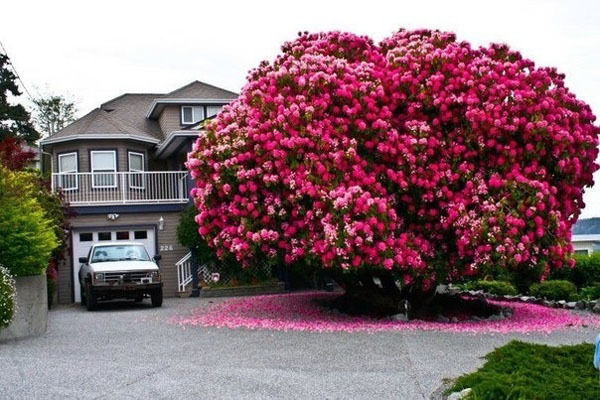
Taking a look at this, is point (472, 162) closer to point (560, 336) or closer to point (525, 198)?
point (525, 198)

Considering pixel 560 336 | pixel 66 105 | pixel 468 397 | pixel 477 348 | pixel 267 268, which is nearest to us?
pixel 468 397

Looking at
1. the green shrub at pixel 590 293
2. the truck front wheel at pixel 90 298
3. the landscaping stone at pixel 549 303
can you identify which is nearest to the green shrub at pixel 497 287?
the landscaping stone at pixel 549 303

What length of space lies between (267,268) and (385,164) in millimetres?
12752

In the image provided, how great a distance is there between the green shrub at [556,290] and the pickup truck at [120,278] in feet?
31.4

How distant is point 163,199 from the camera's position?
2678cm

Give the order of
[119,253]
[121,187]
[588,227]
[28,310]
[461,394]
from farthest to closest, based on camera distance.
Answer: [588,227], [121,187], [119,253], [28,310], [461,394]

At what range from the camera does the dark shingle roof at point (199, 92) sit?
30.1m

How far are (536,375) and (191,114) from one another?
2470cm

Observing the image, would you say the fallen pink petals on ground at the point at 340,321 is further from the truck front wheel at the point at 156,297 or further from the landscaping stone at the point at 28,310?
the landscaping stone at the point at 28,310

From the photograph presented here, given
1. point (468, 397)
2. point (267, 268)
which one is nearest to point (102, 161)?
point (267, 268)

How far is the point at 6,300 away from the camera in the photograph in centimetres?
1157

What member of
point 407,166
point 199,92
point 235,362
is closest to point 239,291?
point 199,92

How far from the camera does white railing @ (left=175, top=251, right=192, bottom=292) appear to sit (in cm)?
2538

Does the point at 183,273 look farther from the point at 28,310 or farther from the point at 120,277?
the point at 28,310
